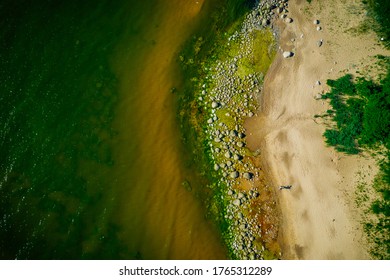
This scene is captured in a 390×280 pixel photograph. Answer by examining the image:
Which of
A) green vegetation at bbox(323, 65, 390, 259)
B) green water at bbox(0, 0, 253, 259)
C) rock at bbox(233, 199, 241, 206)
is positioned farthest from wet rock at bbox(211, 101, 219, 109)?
green vegetation at bbox(323, 65, 390, 259)

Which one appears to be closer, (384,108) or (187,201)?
(384,108)

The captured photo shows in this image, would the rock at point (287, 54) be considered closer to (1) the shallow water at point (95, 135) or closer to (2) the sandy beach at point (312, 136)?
(2) the sandy beach at point (312, 136)

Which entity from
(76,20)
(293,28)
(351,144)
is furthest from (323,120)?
(76,20)

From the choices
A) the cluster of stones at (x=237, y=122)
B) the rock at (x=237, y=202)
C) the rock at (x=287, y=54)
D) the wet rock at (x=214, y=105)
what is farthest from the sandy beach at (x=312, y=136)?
the rock at (x=237, y=202)

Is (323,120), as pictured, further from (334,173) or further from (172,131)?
(172,131)

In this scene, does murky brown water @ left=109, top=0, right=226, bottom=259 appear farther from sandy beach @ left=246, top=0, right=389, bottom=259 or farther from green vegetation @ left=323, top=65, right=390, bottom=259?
green vegetation @ left=323, top=65, right=390, bottom=259

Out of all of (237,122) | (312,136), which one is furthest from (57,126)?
(312,136)
